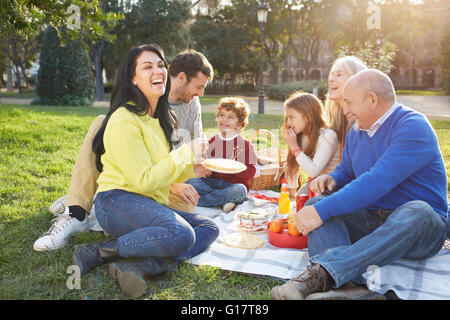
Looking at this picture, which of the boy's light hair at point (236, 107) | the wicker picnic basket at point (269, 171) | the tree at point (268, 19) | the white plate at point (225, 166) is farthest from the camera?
the tree at point (268, 19)

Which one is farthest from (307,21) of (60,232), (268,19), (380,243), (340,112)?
(380,243)

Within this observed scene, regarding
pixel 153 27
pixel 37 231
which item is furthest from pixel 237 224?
pixel 153 27

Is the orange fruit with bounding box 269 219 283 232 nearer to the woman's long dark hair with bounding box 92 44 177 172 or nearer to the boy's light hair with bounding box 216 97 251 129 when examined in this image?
the woman's long dark hair with bounding box 92 44 177 172

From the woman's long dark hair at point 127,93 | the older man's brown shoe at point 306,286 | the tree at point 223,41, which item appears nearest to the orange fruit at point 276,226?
the older man's brown shoe at point 306,286

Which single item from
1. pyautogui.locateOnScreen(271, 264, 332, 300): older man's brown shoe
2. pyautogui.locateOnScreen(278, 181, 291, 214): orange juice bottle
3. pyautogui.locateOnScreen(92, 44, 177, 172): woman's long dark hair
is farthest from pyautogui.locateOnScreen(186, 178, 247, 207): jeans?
pyautogui.locateOnScreen(271, 264, 332, 300): older man's brown shoe

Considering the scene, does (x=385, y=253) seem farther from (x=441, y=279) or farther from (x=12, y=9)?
(x=12, y=9)

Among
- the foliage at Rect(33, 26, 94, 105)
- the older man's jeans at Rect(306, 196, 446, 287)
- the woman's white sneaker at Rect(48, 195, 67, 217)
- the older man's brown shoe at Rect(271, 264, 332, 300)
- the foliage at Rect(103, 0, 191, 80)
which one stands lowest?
the older man's brown shoe at Rect(271, 264, 332, 300)

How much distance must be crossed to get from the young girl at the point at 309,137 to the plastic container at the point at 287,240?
2.38 ft

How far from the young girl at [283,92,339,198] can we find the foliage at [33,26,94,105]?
52.4 feet

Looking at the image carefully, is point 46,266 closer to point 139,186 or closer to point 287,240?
point 139,186

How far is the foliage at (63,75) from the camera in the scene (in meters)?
17.7

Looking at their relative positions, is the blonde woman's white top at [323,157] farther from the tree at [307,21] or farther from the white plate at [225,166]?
the tree at [307,21]

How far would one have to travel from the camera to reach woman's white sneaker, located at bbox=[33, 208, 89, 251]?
3162 mm
